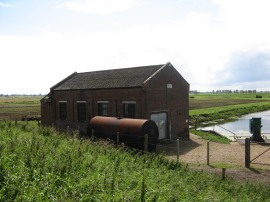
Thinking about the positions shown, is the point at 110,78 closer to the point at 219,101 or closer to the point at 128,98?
the point at 128,98

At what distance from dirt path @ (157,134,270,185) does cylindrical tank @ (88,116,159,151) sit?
113 centimetres

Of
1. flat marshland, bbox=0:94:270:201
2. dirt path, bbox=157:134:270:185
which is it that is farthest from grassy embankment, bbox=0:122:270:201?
dirt path, bbox=157:134:270:185

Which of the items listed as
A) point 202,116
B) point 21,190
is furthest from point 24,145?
point 202,116

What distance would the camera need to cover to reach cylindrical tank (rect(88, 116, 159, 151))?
16609 millimetres

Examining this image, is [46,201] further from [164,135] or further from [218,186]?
[164,135]

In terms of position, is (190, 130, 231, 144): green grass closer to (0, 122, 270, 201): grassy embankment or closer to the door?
the door

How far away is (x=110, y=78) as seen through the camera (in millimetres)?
25188

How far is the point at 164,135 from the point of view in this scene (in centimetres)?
2312

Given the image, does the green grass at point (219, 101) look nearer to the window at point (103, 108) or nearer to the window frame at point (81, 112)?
the window frame at point (81, 112)

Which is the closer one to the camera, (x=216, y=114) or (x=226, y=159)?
(x=226, y=159)

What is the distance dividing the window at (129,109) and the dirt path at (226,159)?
323cm

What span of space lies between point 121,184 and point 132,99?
14.6 metres

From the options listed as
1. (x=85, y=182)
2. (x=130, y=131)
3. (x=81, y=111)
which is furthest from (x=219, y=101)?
(x=85, y=182)

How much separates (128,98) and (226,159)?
8677 millimetres
